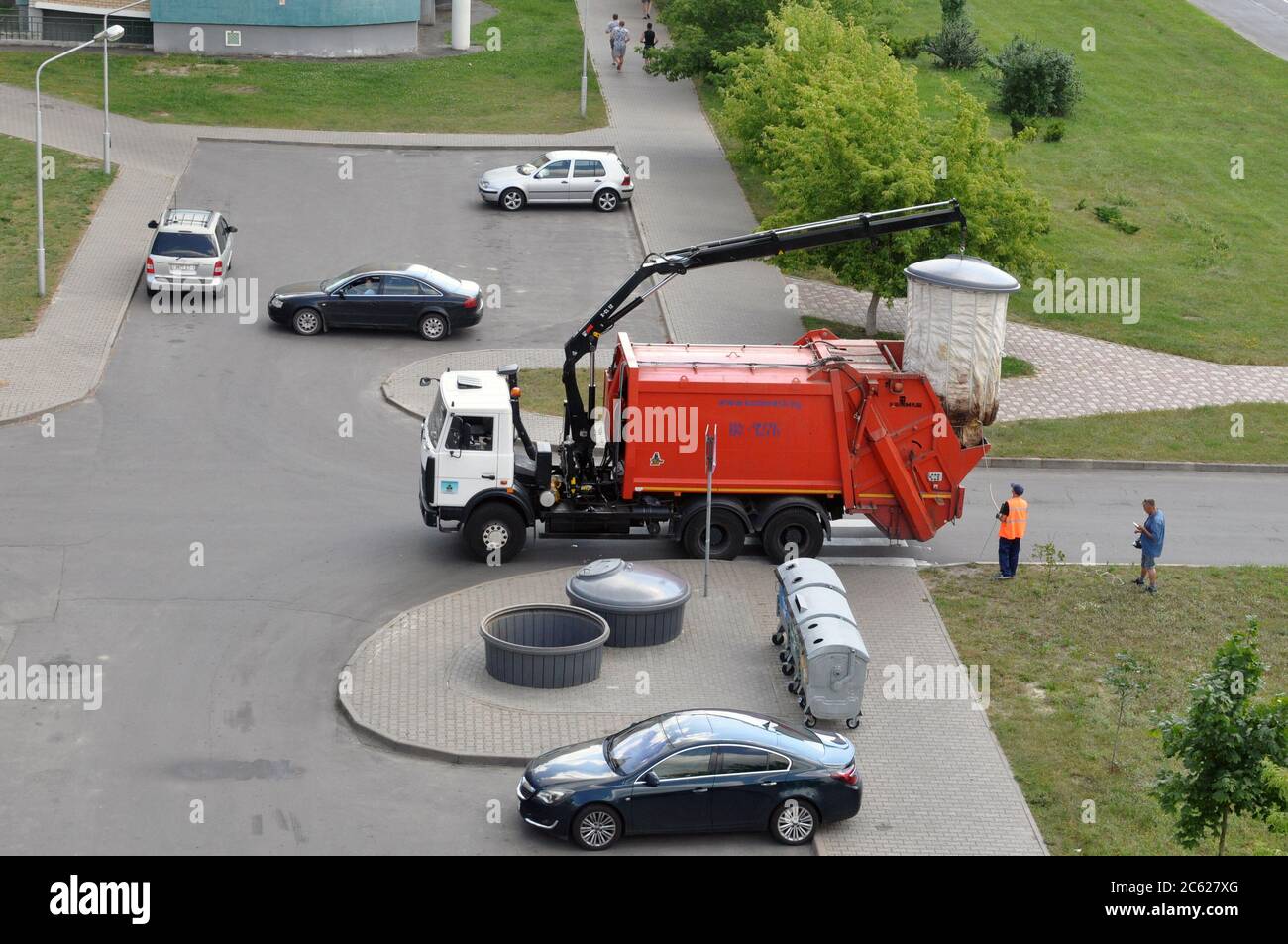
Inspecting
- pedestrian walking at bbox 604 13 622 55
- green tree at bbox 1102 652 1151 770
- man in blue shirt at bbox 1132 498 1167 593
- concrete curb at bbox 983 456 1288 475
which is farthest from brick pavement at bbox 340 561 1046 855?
pedestrian walking at bbox 604 13 622 55

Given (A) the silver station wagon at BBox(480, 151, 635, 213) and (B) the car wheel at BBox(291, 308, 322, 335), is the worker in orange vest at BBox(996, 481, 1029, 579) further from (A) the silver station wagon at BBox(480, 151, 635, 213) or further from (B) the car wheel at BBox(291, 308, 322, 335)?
(A) the silver station wagon at BBox(480, 151, 635, 213)

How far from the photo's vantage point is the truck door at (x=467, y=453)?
22250 mm

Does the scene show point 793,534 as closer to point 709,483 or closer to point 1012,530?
point 709,483

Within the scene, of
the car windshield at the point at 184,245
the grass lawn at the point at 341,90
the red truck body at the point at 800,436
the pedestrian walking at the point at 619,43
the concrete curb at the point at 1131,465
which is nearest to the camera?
the red truck body at the point at 800,436

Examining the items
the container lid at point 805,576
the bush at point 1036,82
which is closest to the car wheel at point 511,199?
the bush at point 1036,82

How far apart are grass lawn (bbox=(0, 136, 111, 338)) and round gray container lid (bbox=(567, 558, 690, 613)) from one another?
53.3 feet

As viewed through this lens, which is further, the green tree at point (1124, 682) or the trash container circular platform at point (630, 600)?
the trash container circular platform at point (630, 600)

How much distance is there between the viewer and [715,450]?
22.3 meters

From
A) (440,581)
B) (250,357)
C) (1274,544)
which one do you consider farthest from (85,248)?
(1274,544)

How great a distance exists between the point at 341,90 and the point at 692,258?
30.3 metres

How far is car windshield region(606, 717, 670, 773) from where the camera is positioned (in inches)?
622

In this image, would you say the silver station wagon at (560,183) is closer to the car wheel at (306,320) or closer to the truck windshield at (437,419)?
the car wheel at (306,320)

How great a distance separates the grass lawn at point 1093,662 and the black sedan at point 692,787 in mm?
2505

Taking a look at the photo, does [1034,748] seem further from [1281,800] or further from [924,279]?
[924,279]
